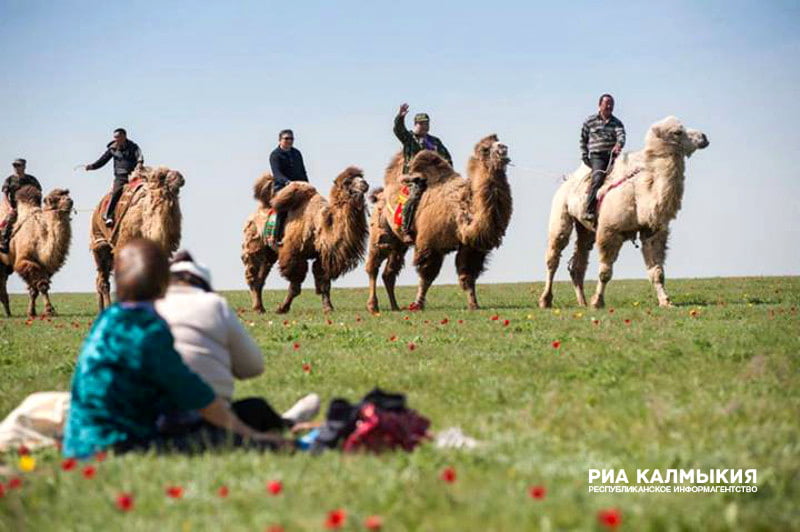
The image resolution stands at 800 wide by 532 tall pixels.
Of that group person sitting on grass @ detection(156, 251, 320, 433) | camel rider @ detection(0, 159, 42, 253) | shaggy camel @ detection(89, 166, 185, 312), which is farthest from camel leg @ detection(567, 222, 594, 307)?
person sitting on grass @ detection(156, 251, 320, 433)

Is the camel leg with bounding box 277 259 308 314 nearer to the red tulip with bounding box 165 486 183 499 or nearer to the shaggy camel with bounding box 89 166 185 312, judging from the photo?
the shaggy camel with bounding box 89 166 185 312

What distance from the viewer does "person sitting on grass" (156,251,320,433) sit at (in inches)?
254

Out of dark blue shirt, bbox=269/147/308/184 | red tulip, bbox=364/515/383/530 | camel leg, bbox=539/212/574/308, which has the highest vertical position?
dark blue shirt, bbox=269/147/308/184

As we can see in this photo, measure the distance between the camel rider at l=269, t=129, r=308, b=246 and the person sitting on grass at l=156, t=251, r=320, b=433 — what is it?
14.8 metres

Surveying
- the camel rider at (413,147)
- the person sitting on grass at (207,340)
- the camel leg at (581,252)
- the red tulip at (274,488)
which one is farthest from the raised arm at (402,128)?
the red tulip at (274,488)

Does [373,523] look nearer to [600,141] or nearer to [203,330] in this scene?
[203,330]

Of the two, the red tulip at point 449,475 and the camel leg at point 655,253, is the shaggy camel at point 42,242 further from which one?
the red tulip at point 449,475

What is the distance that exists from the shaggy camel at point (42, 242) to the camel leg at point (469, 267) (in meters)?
10.5

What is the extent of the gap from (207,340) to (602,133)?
47.6 feet

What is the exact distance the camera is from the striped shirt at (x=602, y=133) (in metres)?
19.7

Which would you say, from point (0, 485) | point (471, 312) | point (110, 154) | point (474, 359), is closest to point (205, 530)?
→ point (0, 485)

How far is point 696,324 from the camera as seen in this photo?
1370 centimetres

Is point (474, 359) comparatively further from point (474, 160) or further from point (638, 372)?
point (474, 160)

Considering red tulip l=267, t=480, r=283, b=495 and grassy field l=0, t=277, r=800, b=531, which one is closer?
grassy field l=0, t=277, r=800, b=531
